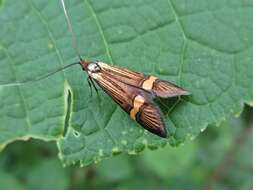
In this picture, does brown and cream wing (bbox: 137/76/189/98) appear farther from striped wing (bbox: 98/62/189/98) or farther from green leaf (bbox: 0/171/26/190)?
green leaf (bbox: 0/171/26/190)

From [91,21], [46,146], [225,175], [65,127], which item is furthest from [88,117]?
[225,175]

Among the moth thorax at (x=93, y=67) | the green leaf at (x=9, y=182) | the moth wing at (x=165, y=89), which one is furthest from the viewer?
the green leaf at (x=9, y=182)

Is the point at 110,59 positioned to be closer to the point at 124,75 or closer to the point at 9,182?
the point at 124,75

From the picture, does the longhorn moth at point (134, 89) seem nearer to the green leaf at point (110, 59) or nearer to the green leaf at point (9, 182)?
the green leaf at point (110, 59)

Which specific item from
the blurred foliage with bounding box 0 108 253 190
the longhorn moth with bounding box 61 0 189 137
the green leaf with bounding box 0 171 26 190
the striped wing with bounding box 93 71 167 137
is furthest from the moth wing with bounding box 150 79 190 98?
the green leaf with bounding box 0 171 26 190

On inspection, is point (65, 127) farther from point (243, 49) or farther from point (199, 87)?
point (243, 49)

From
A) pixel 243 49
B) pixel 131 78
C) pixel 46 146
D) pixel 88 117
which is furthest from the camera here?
pixel 46 146

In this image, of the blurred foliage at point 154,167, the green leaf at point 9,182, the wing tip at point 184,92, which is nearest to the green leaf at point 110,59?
the wing tip at point 184,92
